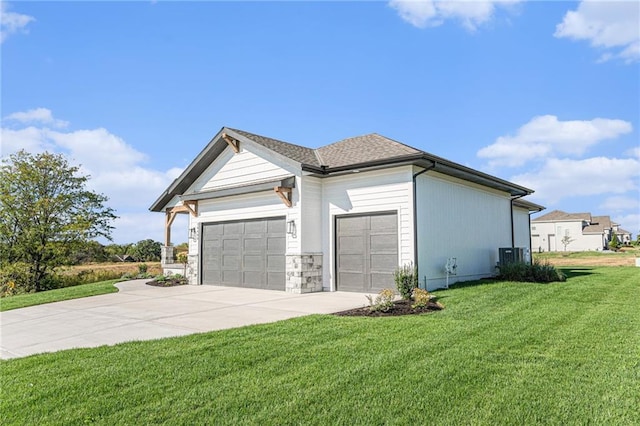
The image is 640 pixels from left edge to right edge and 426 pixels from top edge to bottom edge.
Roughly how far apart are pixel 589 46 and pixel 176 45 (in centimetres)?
1177

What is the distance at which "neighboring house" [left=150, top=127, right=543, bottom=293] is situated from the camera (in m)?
11.3

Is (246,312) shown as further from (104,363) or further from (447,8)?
(447,8)

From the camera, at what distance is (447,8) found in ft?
33.3

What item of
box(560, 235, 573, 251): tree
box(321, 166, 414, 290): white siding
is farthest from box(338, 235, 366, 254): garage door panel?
box(560, 235, 573, 251): tree

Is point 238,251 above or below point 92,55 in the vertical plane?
below

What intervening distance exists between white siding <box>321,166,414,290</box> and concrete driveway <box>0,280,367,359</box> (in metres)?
1.55

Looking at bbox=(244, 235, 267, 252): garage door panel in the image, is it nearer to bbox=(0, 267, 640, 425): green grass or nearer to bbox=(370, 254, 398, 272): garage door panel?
bbox=(370, 254, 398, 272): garage door panel

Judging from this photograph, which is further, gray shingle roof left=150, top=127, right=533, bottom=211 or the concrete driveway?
gray shingle roof left=150, top=127, right=533, bottom=211

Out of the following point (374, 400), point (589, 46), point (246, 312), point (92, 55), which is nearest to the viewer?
point (374, 400)

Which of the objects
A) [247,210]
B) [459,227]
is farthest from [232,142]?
[459,227]

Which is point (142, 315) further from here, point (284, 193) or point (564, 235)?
point (564, 235)

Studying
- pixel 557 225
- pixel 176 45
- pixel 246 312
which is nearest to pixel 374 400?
pixel 246 312

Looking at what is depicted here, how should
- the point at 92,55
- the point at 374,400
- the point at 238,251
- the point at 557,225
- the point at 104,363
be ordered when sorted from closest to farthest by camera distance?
the point at 374,400 → the point at 104,363 → the point at 92,55 → the point at 238,251 → the point at 557,225

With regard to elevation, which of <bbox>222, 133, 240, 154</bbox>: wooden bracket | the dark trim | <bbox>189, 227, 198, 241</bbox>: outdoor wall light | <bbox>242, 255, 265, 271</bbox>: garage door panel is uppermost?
<bbox>222, 133, 240, 154</bbox>: wooden bracket
